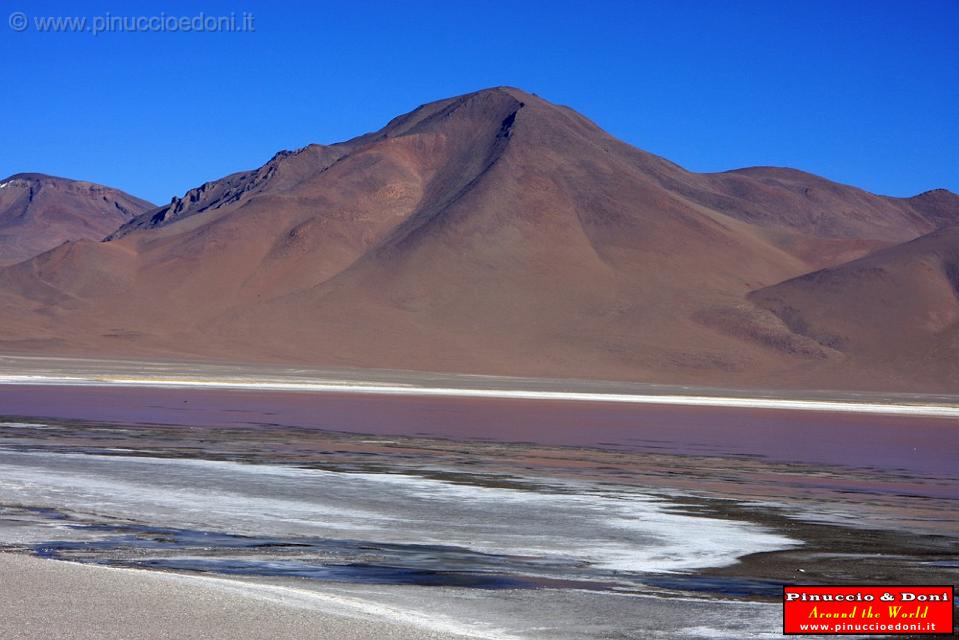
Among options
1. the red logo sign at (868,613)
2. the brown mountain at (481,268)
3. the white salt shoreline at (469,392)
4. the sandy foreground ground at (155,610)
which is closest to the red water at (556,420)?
the white salt shoreline at (469,392)

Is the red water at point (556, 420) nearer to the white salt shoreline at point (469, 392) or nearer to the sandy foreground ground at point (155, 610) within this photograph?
the white salt shoreline at point (469, 392)

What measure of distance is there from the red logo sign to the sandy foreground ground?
9.67 feet

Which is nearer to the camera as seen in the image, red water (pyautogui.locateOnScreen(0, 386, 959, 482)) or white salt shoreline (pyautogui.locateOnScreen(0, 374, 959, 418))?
red water (pyautogui.locateOnScreen(0, 386, 959, 482))

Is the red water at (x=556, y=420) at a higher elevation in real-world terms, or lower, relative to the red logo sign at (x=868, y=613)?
higher

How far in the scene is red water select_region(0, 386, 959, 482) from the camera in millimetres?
30625

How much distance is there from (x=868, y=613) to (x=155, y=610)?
577 centimetres

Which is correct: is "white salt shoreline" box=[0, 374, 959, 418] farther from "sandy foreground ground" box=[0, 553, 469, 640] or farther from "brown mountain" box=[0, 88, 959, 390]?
"sandy foreground ground" box=[0, 553, 469, 640]

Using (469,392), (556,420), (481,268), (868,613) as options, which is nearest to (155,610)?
(868,613)

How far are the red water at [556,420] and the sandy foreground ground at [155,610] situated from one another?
19.4 m

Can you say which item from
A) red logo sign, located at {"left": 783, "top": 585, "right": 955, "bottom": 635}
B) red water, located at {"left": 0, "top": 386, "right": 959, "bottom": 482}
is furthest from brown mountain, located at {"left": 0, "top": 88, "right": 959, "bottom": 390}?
red logo sign, located at {"left": 783, "top": 585, "right": 955, "bottom": 635}

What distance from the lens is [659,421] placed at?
135 ft

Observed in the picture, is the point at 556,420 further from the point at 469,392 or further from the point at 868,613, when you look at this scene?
the point at 868,613

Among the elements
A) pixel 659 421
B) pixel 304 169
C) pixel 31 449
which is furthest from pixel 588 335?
pixel 31 449

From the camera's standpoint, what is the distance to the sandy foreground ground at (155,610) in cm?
848
